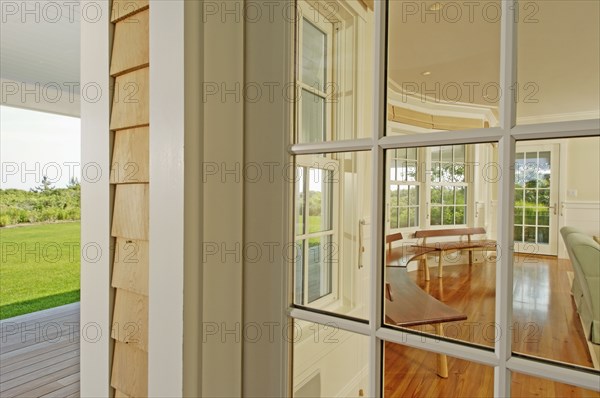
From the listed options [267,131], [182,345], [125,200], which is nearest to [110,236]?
[125,200]

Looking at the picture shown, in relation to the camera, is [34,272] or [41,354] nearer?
[41,354]

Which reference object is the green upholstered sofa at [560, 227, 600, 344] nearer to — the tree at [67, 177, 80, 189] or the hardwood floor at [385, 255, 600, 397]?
the hardwood floor at [385, 255, 600, 397]

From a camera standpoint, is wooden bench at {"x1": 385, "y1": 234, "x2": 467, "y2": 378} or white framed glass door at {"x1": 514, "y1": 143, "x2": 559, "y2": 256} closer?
white framed glass door at {"x1": 514, "y1": 143, "x2": 559, "y2": 256}

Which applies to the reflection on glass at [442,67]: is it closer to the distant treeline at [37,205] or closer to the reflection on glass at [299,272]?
the reflection on glass at [299,272]

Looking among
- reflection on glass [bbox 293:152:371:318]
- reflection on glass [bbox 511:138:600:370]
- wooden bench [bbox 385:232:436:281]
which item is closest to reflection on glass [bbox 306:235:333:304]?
reflection on glass [bbox 293:152:371:318]

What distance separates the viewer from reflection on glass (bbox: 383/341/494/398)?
621 millimetres

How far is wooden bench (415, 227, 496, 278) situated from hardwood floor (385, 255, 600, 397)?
1.2 inches

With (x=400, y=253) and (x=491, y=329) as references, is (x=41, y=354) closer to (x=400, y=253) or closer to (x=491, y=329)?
(x=400, y=253)

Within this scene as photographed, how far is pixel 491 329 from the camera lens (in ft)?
1.98

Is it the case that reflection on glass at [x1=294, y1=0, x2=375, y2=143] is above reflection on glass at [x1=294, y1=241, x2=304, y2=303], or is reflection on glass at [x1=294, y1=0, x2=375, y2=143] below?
above

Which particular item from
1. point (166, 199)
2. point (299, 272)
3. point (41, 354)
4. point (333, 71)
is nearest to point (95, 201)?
point (166, 199)

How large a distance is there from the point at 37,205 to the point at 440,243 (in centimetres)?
A: 615

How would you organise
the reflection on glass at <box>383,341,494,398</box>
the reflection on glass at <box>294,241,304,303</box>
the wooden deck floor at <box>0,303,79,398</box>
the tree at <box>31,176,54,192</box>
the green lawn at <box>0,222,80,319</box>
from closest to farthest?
the reflection on glass at <box>383,341,494,398</box> < the reflection on glass at <box>294,241,304,303</box> < the wooden deck floor at <box>0,303,79,398</box> < the tree at <box>31,176,54,192</box> < the green lawn at <box>0,222,80,319</box>

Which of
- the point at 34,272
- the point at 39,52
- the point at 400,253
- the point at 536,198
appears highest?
the point at 39,52
